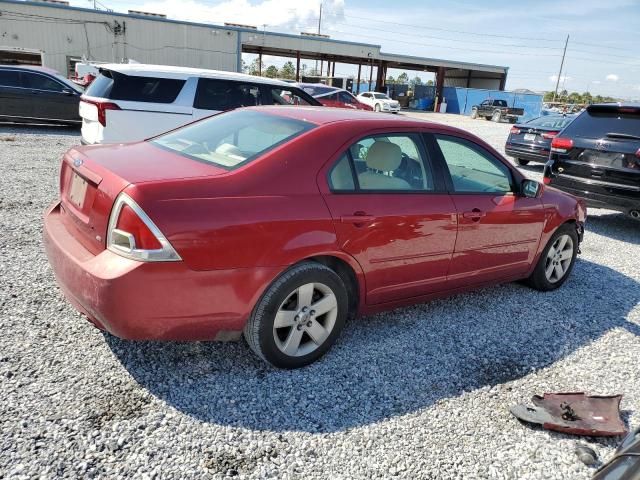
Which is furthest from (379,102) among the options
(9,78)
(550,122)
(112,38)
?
(9,78)

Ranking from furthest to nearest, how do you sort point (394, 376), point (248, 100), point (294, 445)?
1. point (248, 100)
2. point (394, 376)
3. point (294, 445)

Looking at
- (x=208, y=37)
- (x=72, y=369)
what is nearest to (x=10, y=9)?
(x=208, y=37)

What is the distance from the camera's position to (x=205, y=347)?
3252 millimetres

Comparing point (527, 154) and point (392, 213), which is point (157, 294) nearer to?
point (392, 213)

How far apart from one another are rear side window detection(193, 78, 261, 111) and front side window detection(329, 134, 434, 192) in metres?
5.21

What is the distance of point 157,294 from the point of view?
2.49 meters

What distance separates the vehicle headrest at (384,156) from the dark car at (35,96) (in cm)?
1241

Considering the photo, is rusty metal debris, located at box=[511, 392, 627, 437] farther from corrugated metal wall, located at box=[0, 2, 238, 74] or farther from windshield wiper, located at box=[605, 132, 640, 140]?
corrugated metal wall, located at box=[0, 2, 238, 74]

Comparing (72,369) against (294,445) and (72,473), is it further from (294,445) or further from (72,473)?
(294,445)

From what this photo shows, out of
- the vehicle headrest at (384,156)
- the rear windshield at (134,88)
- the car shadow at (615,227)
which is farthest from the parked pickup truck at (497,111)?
the vehicle headrest at (384,156)

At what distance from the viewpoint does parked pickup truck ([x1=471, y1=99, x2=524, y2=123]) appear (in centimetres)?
3697

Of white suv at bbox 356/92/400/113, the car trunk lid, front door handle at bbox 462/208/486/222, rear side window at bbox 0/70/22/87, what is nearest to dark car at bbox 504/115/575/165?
front door handle at bbox 462/208/486/222

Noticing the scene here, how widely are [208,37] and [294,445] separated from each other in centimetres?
3391

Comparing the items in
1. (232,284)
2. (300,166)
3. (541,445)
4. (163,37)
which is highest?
(163,37)
